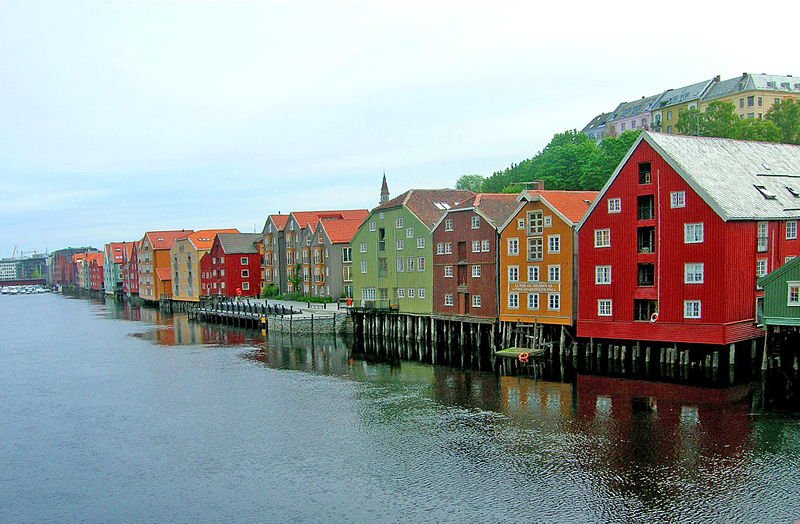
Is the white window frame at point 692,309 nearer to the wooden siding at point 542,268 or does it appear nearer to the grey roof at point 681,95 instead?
the wooden siding at point 542,268

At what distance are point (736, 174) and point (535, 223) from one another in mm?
12626

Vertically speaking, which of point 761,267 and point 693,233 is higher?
point 693,233

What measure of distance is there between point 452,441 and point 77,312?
99716mm

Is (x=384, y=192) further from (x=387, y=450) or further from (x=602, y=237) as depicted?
(x=387, y=450)

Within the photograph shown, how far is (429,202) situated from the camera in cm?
6388

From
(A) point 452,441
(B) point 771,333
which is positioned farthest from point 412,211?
(A) point 452,441

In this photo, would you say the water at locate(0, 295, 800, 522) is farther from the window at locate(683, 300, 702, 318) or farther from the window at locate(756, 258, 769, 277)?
the window at locate(756, 258, 769, 277)

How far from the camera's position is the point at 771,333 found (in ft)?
128

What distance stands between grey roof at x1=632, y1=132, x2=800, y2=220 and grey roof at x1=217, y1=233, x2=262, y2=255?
68367 mm

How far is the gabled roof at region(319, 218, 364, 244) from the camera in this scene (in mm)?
78062

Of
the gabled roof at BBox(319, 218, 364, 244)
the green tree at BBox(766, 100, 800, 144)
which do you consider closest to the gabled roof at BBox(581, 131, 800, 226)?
the green tree at BBox(766, 100, 800, 144)

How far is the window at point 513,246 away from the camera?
165 feet

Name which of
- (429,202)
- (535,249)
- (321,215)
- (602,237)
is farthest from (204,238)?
(602,237)

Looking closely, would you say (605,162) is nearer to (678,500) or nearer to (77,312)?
(678,500)
